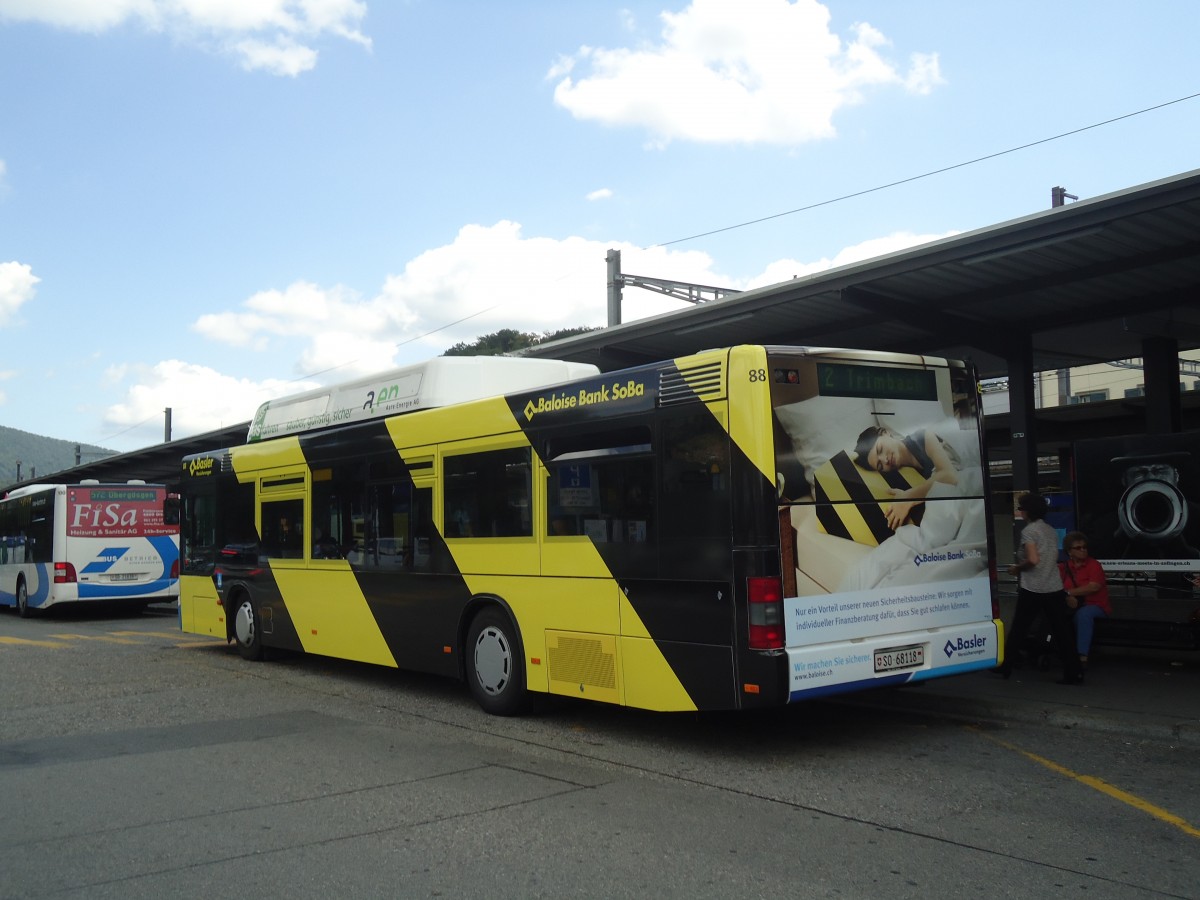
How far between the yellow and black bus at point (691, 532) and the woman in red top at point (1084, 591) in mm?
2472

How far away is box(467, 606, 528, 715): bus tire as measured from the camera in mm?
8961

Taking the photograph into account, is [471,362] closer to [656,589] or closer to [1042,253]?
[656,589]

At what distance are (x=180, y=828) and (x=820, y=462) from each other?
450 centimetres

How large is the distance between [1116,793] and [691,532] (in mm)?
→ 3005

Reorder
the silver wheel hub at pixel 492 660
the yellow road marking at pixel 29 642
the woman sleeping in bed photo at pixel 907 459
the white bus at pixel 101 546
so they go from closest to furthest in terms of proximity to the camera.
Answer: the woman sleeping in bed photo at pixel 907 459 → the silver wheel hub at pixel 492 660 → the yellow road marking at pixel 29 642 → the white bus at pixel 101 546

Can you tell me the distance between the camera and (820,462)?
729 centimetres

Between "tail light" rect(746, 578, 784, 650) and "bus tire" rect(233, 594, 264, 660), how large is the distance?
7968 millimetres

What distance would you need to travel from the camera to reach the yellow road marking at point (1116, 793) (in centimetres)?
569

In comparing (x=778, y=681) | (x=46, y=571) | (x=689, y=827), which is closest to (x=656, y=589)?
(x=778, y=681)

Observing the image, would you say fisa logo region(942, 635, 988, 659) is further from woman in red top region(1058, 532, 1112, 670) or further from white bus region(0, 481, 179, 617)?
white bus region(0, 481, 179, 617)

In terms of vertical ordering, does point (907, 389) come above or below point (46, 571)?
above

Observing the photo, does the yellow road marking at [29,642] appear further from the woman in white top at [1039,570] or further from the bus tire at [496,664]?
the woman in white top at [1039,570]

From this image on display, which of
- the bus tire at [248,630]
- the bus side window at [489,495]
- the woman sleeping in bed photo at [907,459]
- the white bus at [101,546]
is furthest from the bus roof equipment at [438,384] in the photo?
the white bus at [101,546]

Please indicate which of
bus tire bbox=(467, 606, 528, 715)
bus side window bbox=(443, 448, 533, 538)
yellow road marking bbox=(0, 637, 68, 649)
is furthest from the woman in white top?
yellow road marking bbox=(0, 637, 68, 649)
